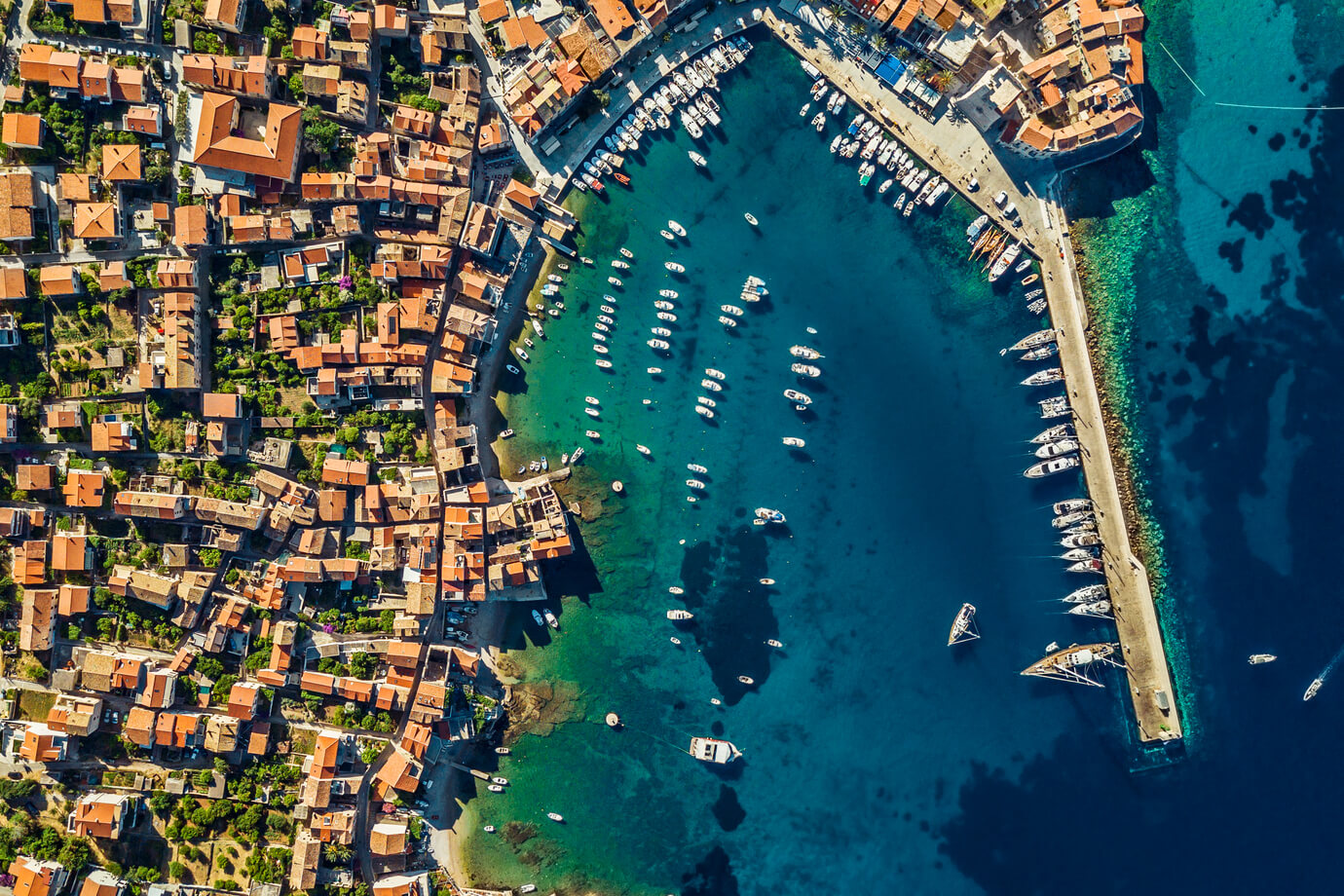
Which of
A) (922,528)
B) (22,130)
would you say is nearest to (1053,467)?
(922,528)

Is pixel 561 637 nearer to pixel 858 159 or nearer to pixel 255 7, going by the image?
pixel 858 159

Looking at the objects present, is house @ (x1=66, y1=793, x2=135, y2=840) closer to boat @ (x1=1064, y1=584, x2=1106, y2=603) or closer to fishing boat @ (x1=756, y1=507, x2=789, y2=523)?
fishing boat @ (x1=756, y1=507, x2=789, y2=523)

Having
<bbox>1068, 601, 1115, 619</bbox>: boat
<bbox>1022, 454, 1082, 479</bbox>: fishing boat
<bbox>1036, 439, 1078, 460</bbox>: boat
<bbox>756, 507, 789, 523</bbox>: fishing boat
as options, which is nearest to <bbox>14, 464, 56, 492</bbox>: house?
<bbox>756, 507, 789, 523</bbox>: fishing boat

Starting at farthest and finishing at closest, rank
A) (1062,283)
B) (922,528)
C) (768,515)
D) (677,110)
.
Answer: (922,528) < (768,515) < (1062,283) < (677,110)

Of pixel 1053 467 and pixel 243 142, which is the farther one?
pixel 1053 467

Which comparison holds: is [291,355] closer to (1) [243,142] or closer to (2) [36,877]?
(1) [243,142]

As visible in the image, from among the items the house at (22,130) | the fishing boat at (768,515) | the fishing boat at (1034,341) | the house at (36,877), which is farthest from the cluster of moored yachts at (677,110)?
the house at (36,877)

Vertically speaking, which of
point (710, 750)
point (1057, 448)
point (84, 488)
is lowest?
point (710, 750)

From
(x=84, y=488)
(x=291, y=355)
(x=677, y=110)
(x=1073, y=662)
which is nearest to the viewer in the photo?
(x=84, y=488)
